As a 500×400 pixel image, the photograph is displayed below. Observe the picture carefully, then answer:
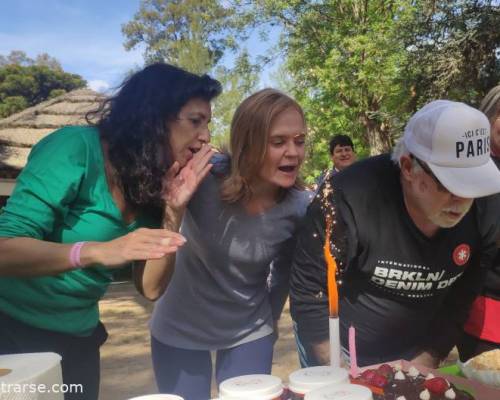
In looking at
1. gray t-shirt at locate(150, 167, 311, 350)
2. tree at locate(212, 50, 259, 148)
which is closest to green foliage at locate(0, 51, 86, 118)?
tree at locate(212, 50, 259, 148)

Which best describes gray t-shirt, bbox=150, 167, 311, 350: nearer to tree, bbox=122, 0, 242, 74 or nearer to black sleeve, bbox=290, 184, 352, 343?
black sleeve, bbox=290, 184, 352, 343

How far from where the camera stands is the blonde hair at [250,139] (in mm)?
1989

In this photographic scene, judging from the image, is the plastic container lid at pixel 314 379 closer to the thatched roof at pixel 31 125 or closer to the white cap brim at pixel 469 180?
the white cap brim at pixel 469 180

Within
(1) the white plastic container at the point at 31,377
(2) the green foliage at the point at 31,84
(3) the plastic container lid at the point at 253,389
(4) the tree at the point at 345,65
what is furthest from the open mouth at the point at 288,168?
(2) the green foliage at the point at 31,84

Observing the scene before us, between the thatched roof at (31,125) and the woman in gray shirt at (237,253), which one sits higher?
the thatched roof at (31,125)

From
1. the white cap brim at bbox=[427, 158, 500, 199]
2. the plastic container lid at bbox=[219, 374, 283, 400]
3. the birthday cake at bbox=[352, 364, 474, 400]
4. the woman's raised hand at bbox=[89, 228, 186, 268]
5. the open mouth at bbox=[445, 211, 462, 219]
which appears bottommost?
the birthday cake at bbox=[352, 364, 474, 400]

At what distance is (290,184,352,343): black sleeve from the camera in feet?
5.54

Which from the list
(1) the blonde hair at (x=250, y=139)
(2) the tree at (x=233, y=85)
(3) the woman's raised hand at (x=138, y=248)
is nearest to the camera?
(3) the woman's raised hand at (x=138, y=248)

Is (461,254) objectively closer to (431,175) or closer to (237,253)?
(431,175)

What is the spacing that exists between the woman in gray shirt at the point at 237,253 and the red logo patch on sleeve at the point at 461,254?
0.64 m

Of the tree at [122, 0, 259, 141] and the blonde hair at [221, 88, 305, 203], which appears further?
the tree at [122, 0, 259, 141]

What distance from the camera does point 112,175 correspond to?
1.63 m

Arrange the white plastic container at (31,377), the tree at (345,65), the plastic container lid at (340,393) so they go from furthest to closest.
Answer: the tree at (345,65) < the plastic container lid at (340,393) < the white plastic container at (31,377)

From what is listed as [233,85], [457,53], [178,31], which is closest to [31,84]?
[178,31]
